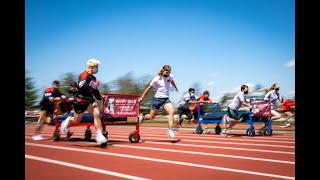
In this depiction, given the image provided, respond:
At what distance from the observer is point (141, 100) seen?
898 centimetres

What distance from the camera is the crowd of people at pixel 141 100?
7734mm

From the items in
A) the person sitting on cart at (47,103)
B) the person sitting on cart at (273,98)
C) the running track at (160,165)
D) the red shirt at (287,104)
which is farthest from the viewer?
the red shirt at (287,104)

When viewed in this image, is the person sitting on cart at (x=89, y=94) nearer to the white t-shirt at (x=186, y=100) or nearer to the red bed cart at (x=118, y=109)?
the red bed cart at (x=118, y=109)

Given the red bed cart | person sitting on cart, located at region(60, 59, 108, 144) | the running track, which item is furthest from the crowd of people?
the running track

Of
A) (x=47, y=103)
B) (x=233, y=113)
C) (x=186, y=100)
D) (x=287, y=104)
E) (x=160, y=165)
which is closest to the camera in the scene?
(x=160, y=165)

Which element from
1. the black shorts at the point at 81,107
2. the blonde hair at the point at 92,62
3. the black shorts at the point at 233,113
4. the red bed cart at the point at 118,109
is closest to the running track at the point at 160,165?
the black shorts at the point at 81,107

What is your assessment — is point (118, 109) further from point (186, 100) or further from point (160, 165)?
point (186, 100)

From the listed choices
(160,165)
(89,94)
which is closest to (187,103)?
(89,94)
